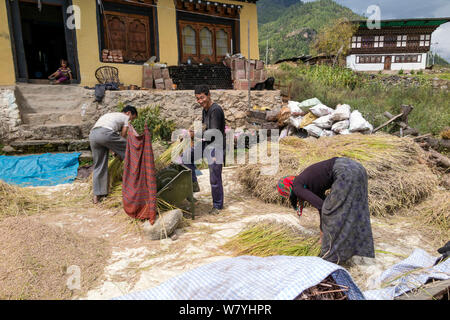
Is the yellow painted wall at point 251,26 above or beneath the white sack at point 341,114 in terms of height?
above

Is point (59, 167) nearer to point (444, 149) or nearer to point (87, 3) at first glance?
point (87, 3)

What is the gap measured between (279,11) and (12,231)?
222 ft

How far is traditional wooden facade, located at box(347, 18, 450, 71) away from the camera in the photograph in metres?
24.4

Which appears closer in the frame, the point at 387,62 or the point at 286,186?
the point at 286,186

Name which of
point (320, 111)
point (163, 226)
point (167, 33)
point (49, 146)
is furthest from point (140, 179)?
point (167, 33)

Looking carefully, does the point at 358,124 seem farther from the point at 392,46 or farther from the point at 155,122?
the point at 392,46

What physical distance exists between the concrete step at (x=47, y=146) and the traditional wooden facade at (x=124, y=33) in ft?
7.65

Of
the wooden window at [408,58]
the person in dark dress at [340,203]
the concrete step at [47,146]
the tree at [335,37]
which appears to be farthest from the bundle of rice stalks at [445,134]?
the wooden window at [408,58]

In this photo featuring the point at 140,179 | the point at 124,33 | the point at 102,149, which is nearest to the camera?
the point at 140,179

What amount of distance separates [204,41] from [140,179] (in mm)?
7899

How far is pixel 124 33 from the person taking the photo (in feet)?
28.7

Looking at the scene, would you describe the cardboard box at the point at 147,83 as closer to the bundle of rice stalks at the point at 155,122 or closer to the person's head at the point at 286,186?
the bundle of rice stalks at the point at 155,122

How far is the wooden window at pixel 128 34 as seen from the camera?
28.0 feet
